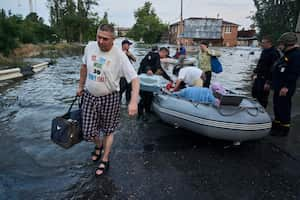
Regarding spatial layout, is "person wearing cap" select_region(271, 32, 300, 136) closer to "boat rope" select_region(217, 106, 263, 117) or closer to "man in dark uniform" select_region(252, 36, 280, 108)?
"man in dark uniform" select_region(252, 36, 280, 108)

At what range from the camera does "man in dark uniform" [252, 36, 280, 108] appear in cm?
511

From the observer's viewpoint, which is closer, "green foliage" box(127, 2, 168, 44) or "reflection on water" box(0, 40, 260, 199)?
"reflection on water" box(0, 40, 260, 199)

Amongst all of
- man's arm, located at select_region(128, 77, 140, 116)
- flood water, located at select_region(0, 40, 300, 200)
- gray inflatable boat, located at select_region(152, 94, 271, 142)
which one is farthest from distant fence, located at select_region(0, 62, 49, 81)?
man's arm, located at select_region(128, 77, 140, 116)

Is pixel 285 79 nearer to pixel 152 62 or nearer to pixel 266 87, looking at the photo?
pixel 266 87

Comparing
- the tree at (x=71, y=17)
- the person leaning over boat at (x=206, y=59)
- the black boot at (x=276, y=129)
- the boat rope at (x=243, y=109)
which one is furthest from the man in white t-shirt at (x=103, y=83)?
the tree at (x=71, y=17)

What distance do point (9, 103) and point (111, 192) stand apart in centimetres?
507

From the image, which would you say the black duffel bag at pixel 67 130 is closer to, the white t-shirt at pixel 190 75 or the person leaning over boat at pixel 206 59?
the white t-shirt at pixel 190 75

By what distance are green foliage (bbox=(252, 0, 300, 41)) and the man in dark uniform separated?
24.3 meters

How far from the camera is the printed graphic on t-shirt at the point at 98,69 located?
2.95m

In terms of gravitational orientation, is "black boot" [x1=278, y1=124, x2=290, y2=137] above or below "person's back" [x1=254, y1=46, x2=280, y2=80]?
below

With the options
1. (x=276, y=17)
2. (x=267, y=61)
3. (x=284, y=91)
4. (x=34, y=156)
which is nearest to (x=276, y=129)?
(x=284, y=91)

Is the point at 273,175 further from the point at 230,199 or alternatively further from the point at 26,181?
the point at 26,181

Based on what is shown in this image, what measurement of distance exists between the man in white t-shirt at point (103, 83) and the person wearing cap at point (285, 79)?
279 cm

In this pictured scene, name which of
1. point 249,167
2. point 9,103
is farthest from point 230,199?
point 9,103
